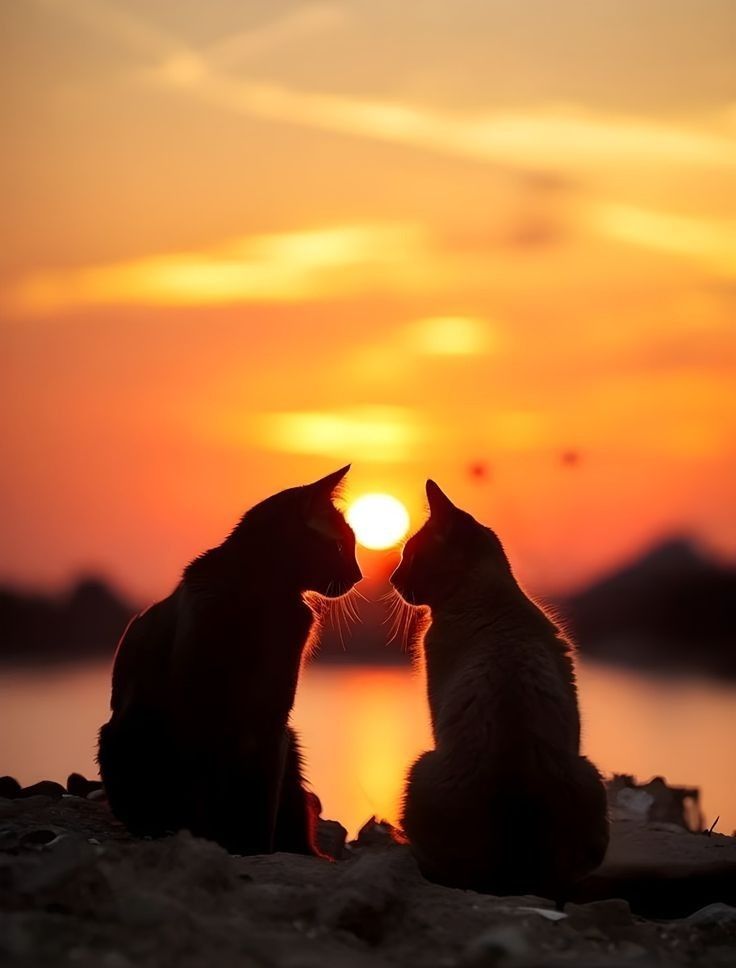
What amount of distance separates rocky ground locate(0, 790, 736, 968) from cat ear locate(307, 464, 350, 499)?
6.96ft

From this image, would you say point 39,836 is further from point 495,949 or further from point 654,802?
point 654,802

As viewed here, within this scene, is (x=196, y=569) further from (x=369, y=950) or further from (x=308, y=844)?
(x=369, y=950)

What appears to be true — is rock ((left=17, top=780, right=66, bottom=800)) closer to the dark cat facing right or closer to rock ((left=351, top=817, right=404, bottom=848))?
rock ((left=351, top=817, right=404, bottom=848))

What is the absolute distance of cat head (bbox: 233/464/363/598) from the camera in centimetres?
721

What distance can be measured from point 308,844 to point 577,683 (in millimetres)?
1844

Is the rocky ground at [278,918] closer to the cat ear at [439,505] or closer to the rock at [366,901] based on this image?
the rock at [366,901]

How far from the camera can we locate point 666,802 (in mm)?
9766

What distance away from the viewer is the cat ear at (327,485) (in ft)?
24.3

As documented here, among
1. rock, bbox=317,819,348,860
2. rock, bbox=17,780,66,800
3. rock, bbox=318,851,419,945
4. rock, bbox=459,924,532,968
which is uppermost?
rock, bbox=17,780,66,800

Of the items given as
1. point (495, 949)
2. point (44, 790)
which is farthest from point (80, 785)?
point (495, 949)

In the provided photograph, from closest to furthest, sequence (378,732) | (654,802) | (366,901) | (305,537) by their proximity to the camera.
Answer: (366,901)
(305,537)
(654,802)
(378,732)

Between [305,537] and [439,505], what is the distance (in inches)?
55.2

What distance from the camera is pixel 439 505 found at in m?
8.43

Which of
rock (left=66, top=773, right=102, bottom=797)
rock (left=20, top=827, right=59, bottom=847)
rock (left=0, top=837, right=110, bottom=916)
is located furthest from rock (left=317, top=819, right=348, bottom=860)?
rock (left=0, top=837, right=110, bottom=916)
